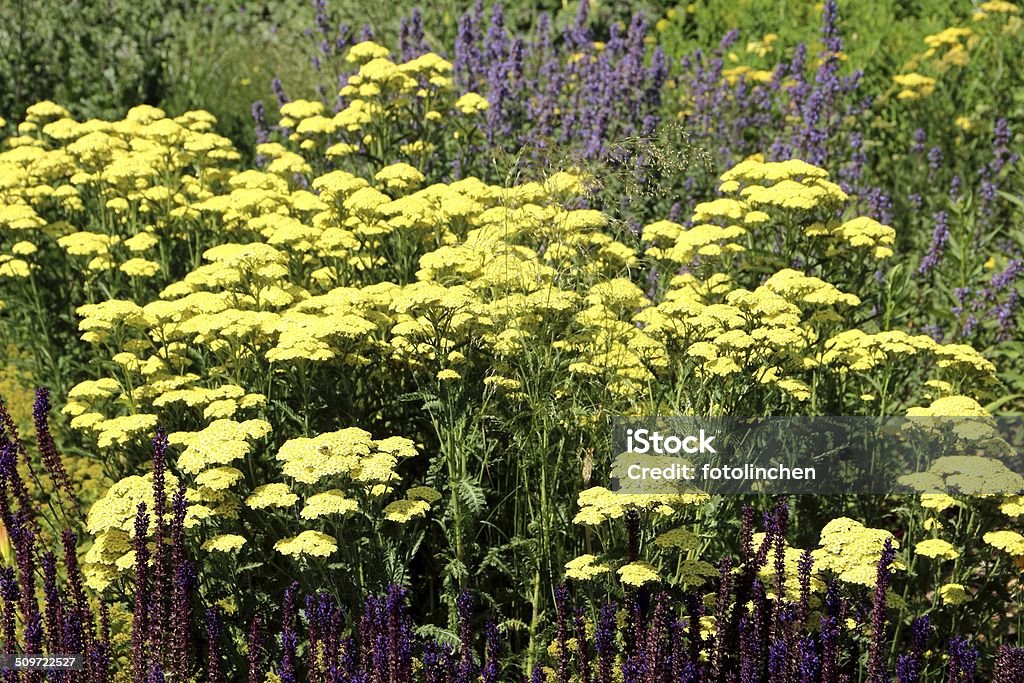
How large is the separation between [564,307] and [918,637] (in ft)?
5.38

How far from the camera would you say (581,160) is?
178 inches

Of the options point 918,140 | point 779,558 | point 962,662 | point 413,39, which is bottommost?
point 962,662

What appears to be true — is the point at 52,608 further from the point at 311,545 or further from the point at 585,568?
the point at 585,568

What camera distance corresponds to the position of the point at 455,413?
14.5 ft

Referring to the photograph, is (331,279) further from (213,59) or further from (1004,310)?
(213,59)

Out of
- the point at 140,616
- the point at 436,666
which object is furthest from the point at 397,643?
the point at 140,616

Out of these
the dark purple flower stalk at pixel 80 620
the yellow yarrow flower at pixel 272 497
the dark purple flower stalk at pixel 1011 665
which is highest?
the yellow yarrow flower at pixel 272 497

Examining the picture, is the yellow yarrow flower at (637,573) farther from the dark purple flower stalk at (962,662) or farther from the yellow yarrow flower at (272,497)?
the yellow yarrow flower at (272,497)

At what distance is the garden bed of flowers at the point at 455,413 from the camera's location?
346 cm

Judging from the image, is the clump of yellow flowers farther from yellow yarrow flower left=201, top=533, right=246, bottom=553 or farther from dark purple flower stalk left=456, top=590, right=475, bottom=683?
dark purple flower stalk left=456, top=590, right=475, bottom=683

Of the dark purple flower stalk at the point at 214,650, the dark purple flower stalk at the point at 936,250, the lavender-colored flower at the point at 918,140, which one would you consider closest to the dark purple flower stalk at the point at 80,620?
the dark purple flower stalk at the point at 214,650

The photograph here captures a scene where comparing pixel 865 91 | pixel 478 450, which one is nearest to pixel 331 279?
pixel 478 450

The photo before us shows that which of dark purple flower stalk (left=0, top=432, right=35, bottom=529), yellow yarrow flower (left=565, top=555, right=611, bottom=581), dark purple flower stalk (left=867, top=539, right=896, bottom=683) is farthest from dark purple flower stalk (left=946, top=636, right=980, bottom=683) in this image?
dark purple flower stalk (left=0, top=432, right=35, bottom=529)

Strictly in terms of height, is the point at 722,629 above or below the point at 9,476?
below
